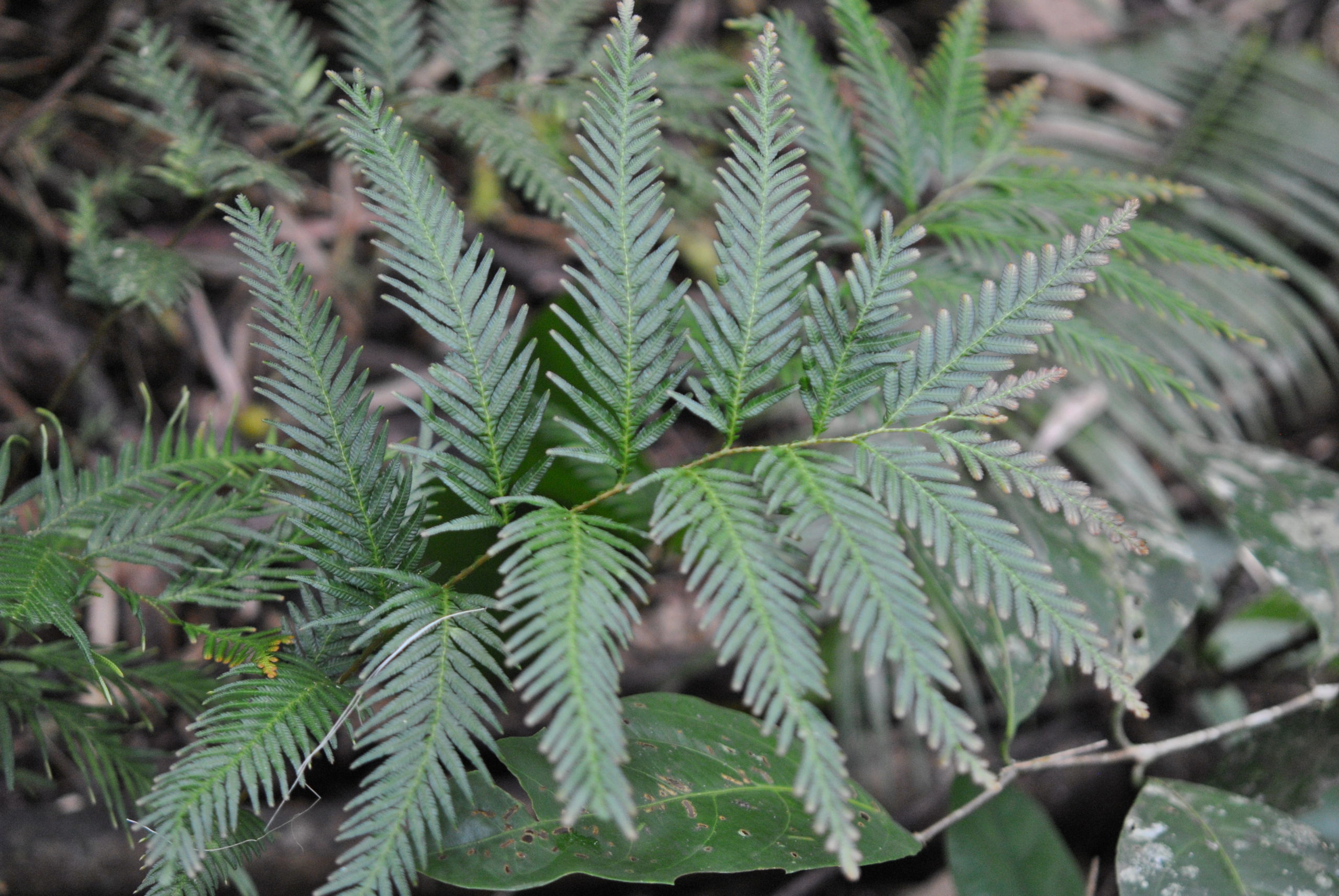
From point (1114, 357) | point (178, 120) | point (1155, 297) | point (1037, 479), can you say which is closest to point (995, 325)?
point (1037, 479)

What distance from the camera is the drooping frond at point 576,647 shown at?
746 millimetres

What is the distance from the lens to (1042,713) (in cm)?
213

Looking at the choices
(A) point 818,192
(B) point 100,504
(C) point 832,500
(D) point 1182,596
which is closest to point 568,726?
(C) point 832,500

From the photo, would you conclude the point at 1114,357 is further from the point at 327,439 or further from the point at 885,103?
the point at 327,439

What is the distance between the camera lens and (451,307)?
977mm

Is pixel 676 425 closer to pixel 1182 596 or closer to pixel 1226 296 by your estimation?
pixel 1182 596

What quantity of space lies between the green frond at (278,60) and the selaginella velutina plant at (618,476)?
62 cm

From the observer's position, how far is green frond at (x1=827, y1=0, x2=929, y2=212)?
1.52 meters

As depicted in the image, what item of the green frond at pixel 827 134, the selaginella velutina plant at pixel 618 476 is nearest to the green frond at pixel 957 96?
the green frond at pixel 827 134

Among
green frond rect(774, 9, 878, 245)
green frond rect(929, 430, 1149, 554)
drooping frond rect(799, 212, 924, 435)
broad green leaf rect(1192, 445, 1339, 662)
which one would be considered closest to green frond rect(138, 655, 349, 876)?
drooping frond rect(799, 212, 924, 435)

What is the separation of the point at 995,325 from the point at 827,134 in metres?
0.67

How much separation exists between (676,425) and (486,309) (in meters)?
1.50

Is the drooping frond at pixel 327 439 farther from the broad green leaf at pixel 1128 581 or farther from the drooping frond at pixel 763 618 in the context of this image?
the broad green leaf at pixel 1128 581

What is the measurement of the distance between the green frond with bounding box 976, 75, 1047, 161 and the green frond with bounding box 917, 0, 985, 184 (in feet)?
0.12
